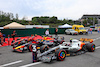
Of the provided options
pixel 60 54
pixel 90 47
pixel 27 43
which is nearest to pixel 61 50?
pixel 60 54

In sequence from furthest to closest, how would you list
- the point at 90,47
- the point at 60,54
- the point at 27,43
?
1. the point at 27,43
2. the point at 90,47
3. the point at 60,54

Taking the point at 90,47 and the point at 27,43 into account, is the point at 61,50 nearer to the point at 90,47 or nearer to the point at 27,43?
the point at 90,47

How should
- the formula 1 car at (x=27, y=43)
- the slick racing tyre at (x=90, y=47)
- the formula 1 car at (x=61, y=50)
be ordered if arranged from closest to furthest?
the formula 1 car at (x=61, y=50) → the slick racing tyre at (x=90, y=47) → the formula 1 car at (x=27, y=43)

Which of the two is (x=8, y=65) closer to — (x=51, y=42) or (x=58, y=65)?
(x=58, y=65)

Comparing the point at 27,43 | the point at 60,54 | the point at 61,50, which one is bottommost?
the point at 60,54

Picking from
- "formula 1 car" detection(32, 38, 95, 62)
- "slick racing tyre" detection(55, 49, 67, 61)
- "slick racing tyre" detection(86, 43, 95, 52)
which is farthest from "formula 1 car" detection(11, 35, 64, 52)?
"slick racing tyre" detection(55, 49, 67, 61)

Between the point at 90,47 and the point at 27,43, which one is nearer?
the point at 90,47

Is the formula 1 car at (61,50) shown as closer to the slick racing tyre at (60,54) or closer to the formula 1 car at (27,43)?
the slick racing tyre at (60,54)

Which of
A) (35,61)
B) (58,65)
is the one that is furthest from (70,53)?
(35,61)

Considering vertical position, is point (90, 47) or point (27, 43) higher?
point (27, 43)

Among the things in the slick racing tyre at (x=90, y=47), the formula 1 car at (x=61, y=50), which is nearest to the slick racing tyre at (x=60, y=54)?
the formula 1 car at (x=61, y=50)

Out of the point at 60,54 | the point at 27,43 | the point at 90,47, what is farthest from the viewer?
the point at 27,43

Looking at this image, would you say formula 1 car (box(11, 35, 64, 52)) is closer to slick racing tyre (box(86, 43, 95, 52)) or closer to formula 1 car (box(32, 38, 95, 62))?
formula 1 car (box(32, 38, 95, 62))

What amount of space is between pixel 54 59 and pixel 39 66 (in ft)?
3.52
